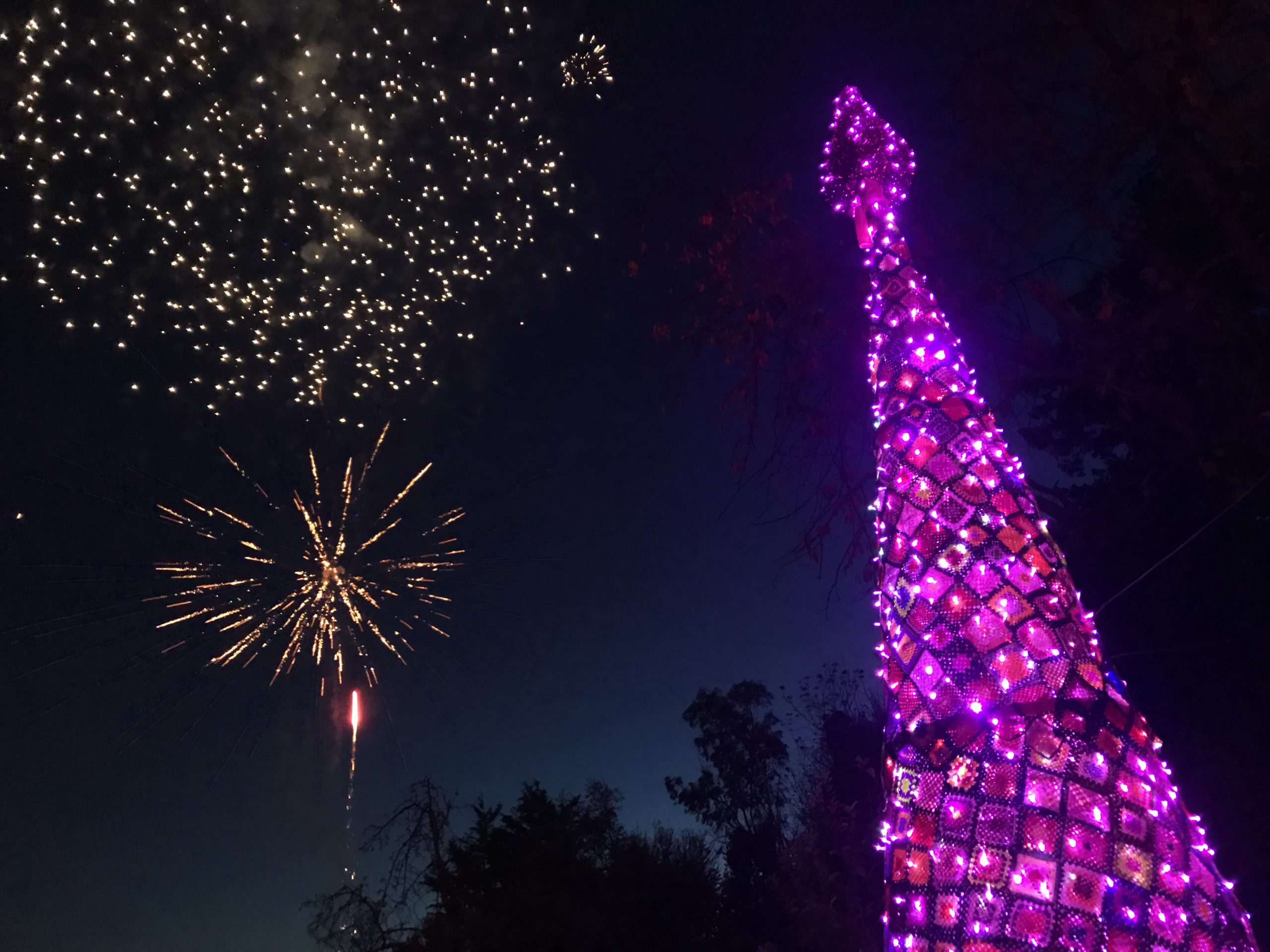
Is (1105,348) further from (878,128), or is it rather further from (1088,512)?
(1088,512)

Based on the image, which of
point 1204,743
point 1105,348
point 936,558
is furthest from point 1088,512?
point 936,558

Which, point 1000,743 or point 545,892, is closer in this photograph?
point 1000,743

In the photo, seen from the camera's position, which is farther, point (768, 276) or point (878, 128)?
point (768, 276)

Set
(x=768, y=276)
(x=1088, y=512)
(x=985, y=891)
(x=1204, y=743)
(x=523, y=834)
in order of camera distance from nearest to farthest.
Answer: (x=985, y=891) → (x=768, y=276) → (x=1204, y=743) → (x=1088, y=512) → (x=523, y=834)

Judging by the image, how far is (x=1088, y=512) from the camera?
1006cm

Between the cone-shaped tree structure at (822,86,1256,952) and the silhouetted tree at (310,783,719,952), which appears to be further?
the silhouetted tree at (310,783,719,952)

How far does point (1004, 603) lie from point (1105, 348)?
3.36 metres

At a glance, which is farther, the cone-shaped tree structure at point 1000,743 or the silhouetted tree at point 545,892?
the silhouetted tree at point 545,892

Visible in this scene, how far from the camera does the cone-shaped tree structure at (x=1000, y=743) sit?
1.97 m

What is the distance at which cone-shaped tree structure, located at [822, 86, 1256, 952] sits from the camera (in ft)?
6.48

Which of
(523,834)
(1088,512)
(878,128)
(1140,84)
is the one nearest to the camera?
(878,128)

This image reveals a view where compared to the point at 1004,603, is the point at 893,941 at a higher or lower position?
lower

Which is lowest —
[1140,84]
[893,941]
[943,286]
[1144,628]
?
[893,941]

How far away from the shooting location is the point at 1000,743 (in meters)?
2.16
